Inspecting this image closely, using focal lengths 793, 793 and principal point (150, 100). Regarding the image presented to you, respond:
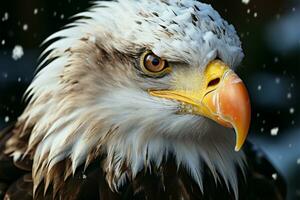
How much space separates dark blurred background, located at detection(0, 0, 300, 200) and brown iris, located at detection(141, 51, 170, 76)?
71 cm

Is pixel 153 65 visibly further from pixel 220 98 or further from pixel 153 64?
pixel 220 98

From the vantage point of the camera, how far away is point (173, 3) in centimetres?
131

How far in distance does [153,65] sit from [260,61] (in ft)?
2.68

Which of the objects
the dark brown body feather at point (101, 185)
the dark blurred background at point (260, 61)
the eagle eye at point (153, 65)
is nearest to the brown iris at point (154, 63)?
the eagle eye at point (153, 65)

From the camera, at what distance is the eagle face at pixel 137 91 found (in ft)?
4.13

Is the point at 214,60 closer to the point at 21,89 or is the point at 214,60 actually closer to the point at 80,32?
the point at 80,32

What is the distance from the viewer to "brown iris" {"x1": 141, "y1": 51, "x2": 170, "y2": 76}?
128 cm

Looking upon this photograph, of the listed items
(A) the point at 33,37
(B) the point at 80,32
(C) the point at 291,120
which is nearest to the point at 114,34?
(B) the point at 80,32

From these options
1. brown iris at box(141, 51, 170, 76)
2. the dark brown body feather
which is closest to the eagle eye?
brown iris at box(141, 51, 170, 76)

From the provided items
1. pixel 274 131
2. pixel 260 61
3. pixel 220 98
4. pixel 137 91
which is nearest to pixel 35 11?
pixel 260 61

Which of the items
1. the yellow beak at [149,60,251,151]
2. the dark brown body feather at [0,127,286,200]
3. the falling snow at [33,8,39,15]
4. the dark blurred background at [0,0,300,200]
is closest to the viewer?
the yellow beak at [149,60,251,151]

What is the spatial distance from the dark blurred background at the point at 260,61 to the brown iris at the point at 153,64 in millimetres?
707

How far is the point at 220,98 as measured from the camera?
1.22 metres

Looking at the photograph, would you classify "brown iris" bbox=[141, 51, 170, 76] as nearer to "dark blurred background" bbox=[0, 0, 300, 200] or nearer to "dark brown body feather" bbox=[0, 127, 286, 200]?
"dark brown body feather" bbox=[0, 127, 286, 200]
